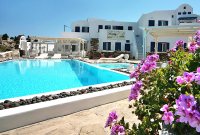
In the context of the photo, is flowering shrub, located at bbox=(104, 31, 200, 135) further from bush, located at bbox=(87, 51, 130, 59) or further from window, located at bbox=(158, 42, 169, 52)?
window, located at bbox=(158, 42, 169, 52)

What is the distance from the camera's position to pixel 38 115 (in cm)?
520

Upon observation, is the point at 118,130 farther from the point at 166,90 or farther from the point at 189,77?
the point at 189,77

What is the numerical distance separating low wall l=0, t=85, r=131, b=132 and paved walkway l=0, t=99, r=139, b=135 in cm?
12

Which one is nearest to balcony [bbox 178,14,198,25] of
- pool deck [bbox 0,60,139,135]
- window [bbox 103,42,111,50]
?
window [bbox 103,42,111,50]

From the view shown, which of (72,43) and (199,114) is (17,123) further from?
(72,43)

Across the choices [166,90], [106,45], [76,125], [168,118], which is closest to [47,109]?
[76,125]

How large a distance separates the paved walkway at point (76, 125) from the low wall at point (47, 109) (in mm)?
120

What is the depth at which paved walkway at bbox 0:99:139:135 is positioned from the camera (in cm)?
460

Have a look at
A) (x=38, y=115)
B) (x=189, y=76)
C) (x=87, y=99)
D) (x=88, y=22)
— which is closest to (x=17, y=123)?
(x=38, y=115)

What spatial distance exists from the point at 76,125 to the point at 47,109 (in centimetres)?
85

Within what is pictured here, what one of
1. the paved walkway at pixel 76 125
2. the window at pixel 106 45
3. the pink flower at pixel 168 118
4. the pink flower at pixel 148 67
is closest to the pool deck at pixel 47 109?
the paved walkway at pixel 76 125

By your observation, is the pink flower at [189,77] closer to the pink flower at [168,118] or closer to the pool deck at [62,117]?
the pink flower at [168,118]

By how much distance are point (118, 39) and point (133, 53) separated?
11.2ft

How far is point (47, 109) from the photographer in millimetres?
5379
